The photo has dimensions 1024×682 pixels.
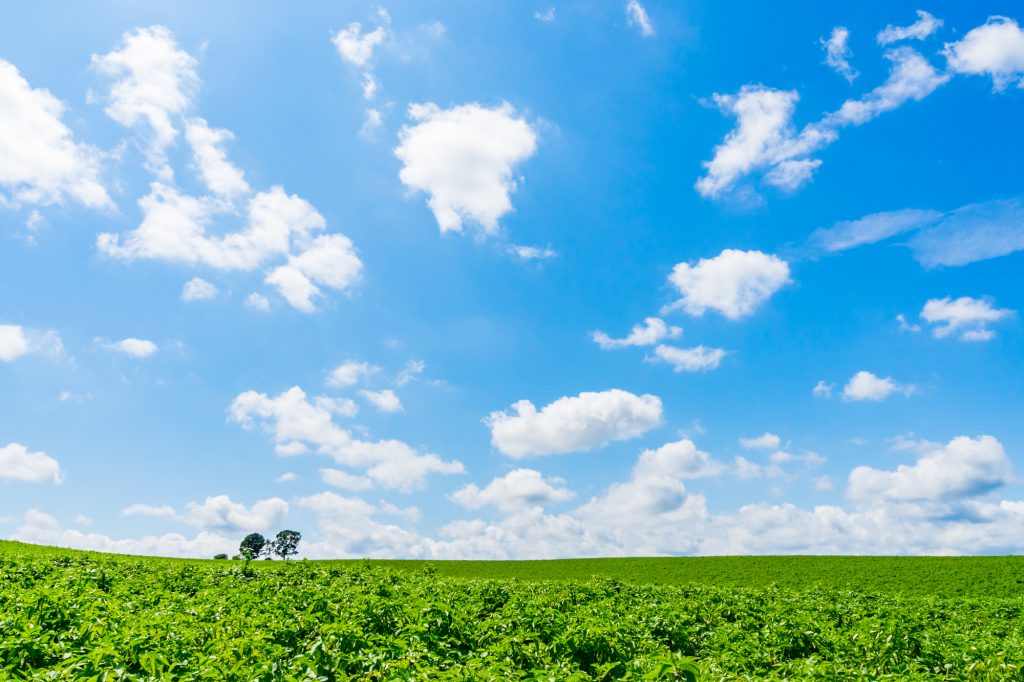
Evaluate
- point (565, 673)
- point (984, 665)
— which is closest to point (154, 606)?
point (565, 673)

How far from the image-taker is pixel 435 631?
446 inches

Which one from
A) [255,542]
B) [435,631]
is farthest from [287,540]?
[435,631]

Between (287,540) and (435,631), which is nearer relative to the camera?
(435,631)

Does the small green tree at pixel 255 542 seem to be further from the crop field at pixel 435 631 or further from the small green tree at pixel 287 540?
the crop field at pixel 435 631

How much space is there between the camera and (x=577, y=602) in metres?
21.6

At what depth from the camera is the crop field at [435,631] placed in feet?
26.9

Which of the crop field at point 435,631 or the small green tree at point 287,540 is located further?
the small green tree at point 287,540

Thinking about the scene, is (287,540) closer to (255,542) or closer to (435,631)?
(255,542)

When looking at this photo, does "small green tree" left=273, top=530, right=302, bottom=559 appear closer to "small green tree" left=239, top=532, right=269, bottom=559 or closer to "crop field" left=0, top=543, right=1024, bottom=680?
"small green tree" left=239, top=532, right=269, bottom=559

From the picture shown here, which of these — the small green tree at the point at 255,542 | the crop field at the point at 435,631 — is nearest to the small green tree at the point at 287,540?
the small green tree at the point at 255,542

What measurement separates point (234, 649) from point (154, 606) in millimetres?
7534

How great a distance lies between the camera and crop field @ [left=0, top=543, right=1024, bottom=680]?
8203mm

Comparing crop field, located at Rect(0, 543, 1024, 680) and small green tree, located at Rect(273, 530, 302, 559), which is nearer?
crop field, located at Rect(0, 543, 1024, 680)

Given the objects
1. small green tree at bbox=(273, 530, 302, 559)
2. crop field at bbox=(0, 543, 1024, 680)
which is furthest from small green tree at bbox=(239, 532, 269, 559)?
crop field at bbox=(0, 543, 1024, 680)
